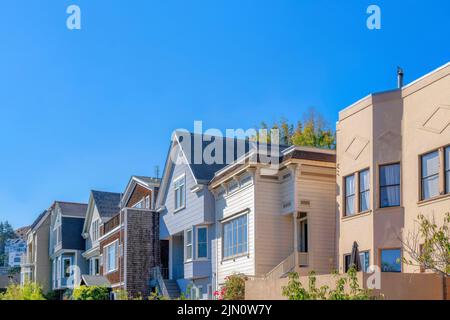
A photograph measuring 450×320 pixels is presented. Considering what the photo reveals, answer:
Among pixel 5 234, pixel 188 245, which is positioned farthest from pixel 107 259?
pixel 5 234

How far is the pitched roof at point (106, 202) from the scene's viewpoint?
55.2 meters

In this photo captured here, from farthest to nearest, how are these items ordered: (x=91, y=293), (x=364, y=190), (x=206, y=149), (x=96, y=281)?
1. (x=96, y=281)
2. (x=91, y=293)
3. (x=206, y=149)
4. (x=364, y=190)

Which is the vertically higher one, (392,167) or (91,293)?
(392,167)

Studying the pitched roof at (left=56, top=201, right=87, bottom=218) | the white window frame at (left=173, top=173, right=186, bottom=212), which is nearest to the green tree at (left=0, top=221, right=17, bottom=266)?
the pitched roof at (left=56, top=201, right=87, bottom=218)

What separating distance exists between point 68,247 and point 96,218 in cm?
540

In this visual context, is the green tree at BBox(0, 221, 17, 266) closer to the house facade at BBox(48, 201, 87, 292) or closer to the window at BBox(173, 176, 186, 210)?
the house facade at BBox(48, 201, 87, 292)

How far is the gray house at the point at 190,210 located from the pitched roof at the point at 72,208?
22583 millimetres

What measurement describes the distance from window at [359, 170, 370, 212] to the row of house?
37 mm

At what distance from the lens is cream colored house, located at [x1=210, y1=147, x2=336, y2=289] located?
29.2m

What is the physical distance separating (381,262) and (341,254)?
2.59m

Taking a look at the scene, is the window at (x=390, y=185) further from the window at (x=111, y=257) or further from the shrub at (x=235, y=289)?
the window at (x=111, y=257)

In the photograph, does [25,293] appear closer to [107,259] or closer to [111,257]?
[111,257]

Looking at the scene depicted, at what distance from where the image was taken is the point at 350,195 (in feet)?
87.7

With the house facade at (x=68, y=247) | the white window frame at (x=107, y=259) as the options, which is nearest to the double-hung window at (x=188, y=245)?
the white window frame at (x=107, y=259)
